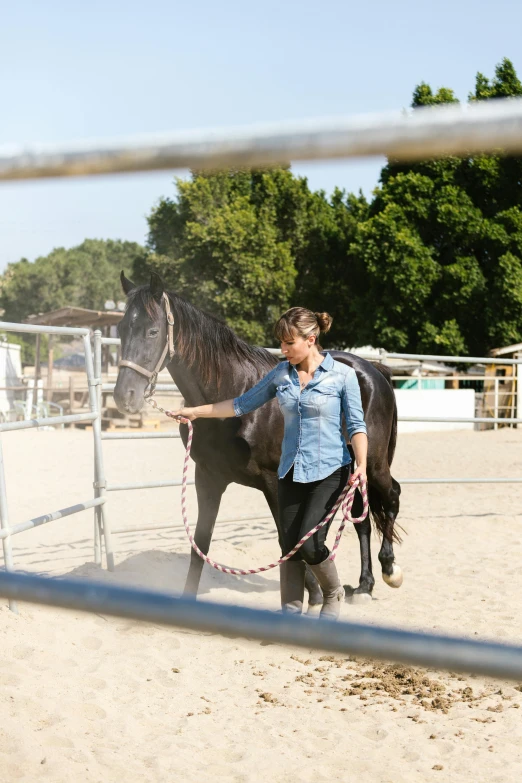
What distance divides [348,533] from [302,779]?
159 inches

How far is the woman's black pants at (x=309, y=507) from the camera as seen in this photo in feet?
10.7

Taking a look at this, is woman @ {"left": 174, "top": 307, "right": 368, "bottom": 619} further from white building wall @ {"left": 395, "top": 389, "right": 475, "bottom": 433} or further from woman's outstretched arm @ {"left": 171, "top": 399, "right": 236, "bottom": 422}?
white building wall @ {"left": 395, "top": 389, "right": 475, "bottom": 433}

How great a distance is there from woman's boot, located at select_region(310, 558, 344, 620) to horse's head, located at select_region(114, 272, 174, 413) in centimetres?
119

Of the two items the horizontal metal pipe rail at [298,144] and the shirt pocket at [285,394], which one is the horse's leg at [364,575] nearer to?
the shirt pocket at [285,394]

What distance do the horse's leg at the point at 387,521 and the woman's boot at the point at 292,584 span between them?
49.1 inches

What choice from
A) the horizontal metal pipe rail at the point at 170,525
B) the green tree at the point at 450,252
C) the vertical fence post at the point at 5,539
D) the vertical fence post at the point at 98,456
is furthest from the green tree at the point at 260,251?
the vertical fence post at the point at 5,539

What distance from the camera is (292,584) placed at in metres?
3.55

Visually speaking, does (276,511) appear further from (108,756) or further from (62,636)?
(108,756)

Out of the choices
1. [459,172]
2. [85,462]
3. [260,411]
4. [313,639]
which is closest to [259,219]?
[459,172]

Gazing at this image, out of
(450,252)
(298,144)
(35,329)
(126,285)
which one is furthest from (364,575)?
(450,252)

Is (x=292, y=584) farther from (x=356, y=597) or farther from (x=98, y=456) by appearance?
(x=98, y=456)

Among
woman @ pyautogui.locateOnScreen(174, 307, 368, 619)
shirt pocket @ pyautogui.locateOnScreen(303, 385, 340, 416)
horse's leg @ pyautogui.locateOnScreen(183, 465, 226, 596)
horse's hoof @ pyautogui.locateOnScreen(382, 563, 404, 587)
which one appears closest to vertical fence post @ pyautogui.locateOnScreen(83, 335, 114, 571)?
horse's leg @ pyautogui.locateOnScreen(183, 465, 226, 596)

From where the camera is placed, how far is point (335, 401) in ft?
10.9

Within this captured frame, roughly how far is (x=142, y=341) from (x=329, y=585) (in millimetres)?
1502
